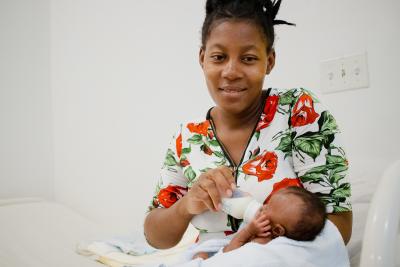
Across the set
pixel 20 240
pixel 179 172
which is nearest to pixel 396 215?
pixel 179 172

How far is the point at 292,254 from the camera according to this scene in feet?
2.06

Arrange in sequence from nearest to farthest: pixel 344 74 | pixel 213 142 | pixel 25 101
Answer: pixel 213 142 → pixel 344 74 → pixel 25 101

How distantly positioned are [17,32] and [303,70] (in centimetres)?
230

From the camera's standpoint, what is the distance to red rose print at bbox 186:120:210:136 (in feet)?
3.21

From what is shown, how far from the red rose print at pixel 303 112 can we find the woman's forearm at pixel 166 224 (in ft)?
1.13

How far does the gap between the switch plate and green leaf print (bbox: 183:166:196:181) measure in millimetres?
677

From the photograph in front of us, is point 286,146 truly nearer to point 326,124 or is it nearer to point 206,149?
point 326,124

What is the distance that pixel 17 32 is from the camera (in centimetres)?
265

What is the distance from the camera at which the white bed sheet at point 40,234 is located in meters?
1.46

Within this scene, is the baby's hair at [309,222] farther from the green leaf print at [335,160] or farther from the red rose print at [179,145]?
the red rose print at [179,145]

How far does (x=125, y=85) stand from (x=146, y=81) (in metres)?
0.21

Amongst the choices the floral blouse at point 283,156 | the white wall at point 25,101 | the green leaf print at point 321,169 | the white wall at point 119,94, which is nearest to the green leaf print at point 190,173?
the floral blouse at point 283,156

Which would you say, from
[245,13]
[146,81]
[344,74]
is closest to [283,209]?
[245,13]

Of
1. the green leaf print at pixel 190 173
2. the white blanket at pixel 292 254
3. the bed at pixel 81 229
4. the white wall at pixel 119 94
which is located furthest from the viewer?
the white wall at pixel 119 94
